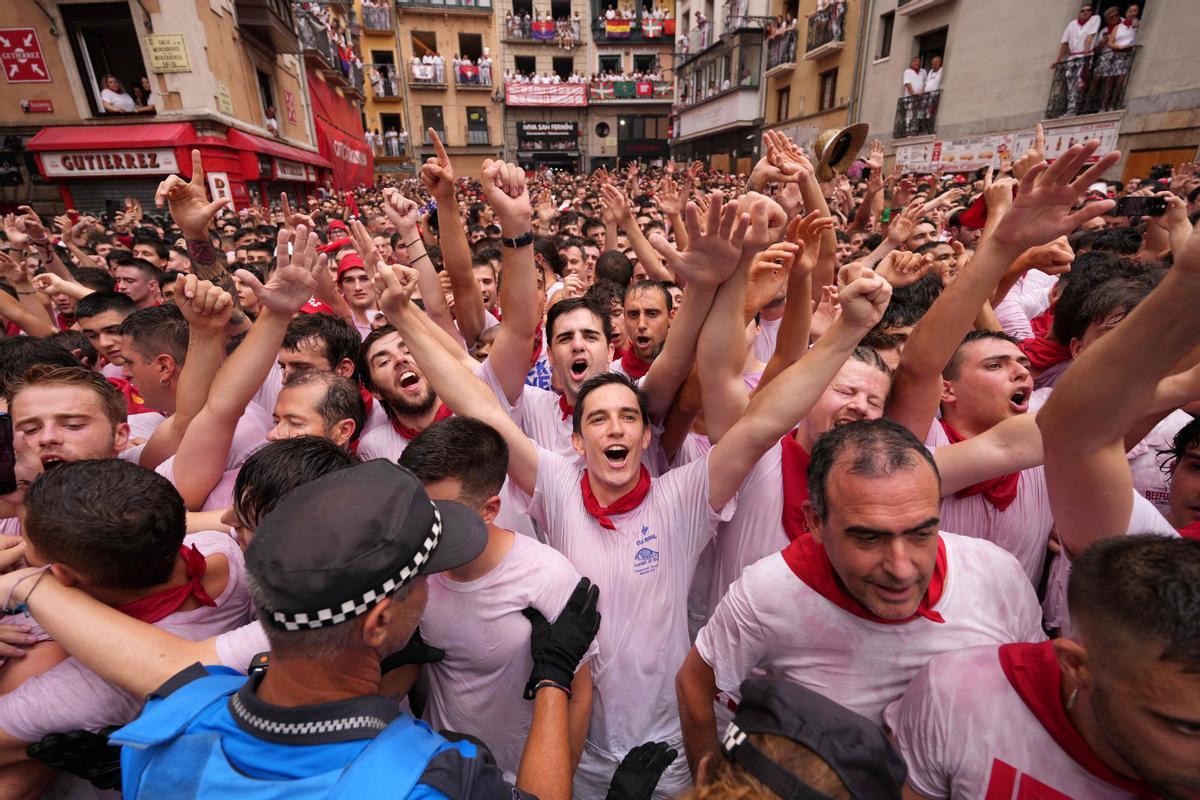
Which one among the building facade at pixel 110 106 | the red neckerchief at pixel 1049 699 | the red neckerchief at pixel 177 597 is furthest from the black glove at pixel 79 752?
the building facade at pixel 110 106

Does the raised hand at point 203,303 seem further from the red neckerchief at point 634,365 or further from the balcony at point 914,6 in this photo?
the balcony at point 914,6

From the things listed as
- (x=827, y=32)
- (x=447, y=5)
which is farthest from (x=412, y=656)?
(x=447, y=5)

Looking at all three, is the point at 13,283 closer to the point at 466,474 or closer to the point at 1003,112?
the point at 466,474

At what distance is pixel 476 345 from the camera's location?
417 cm

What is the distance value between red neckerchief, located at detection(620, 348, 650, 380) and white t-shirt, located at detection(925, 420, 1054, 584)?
1857 millimetres

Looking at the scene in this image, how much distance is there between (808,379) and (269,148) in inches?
721

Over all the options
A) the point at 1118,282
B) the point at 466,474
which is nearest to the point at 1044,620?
the point at 1118,282

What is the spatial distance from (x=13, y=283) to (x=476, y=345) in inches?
169

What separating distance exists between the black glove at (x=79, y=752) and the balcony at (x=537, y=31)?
43.9m

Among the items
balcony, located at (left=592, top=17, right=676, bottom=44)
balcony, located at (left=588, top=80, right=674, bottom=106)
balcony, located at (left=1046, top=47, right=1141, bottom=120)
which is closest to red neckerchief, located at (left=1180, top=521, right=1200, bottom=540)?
balcony, located at (left=1046, top=47, right=1141, bottom=120)

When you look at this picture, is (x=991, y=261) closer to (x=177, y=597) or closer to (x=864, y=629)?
(x=864, y=629)

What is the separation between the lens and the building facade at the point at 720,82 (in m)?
27.2

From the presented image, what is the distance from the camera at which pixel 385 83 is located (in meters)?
35.7

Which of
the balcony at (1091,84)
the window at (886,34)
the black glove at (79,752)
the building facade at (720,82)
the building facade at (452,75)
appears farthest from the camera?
the building facade at (452,75)
